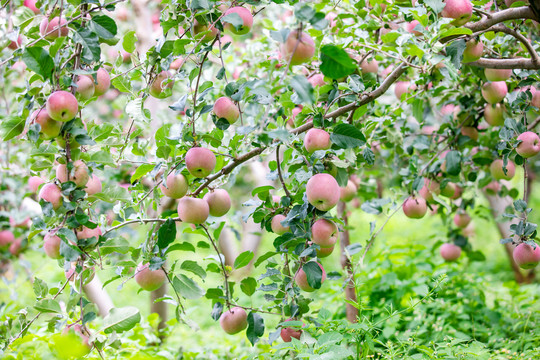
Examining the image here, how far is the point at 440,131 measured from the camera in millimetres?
1698

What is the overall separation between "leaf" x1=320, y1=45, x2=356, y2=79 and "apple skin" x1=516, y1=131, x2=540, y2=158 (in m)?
0.71

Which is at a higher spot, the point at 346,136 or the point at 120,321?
the point at 346,136

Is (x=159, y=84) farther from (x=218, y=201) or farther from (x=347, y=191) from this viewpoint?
(x=347, y=191)

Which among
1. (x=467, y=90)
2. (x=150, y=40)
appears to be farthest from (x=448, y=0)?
(x=150, y=40)

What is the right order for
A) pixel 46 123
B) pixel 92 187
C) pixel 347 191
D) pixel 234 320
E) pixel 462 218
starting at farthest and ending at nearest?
pixel 462 218
pixel 347 191
pixel 234 320
pixel 92 187
pixel 46 123

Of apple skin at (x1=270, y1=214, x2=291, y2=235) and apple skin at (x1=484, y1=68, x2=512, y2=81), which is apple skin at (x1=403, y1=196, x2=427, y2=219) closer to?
apple skin at (x1=484, y1=68, x2=512, y2=81)

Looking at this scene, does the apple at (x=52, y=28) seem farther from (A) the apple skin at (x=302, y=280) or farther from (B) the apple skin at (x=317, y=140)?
(A) the apple skin at (x=302, y=280)

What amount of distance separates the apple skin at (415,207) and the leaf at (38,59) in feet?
3.57

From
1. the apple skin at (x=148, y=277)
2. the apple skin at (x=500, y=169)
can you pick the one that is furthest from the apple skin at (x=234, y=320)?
the apple skin at (x=500, y=169)

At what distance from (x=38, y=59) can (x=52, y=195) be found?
0.27 metres

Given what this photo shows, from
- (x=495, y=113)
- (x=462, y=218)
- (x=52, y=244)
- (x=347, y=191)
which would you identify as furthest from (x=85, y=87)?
(x=462, y=218)

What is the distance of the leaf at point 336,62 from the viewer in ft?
2.72

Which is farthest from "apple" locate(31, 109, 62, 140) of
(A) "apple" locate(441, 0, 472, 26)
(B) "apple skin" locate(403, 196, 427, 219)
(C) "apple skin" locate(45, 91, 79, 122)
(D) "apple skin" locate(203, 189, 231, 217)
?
(B) "apple skin" locate(403, 196, 427, 219)

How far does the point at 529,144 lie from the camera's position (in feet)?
4.20
